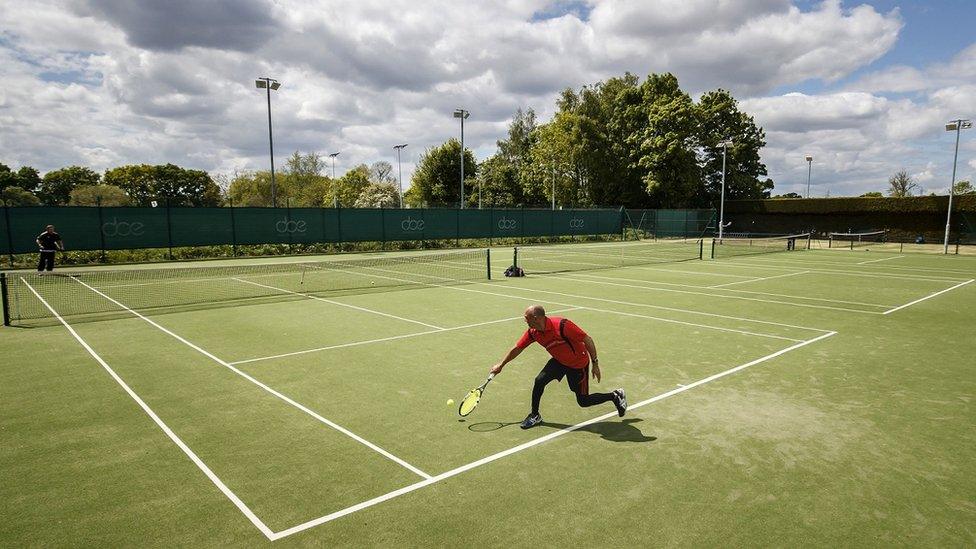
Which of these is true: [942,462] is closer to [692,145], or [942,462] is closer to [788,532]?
[788,532]

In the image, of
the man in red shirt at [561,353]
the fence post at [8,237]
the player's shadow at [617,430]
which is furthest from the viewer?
the fence post at [8,237]

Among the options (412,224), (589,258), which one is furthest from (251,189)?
(589,258)

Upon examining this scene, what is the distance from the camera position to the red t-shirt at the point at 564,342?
6227 millimetres

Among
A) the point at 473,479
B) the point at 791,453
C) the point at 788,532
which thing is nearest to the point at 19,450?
the point at 473,479

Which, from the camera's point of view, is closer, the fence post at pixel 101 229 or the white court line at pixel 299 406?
the white court line at pixel 299 406

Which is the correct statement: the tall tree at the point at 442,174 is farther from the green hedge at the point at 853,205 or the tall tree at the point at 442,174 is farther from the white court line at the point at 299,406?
the white court line at the point at 299,406

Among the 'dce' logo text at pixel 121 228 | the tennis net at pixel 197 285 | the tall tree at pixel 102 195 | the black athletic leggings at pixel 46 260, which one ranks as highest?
the tall tree at pixel 102 195

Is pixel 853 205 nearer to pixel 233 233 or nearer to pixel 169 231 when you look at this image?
pixel 233 233

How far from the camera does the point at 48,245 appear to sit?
2055 centimetres

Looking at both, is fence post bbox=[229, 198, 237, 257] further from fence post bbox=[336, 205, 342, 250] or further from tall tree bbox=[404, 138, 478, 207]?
tall tree bbox=[404, 138, 478, 207]

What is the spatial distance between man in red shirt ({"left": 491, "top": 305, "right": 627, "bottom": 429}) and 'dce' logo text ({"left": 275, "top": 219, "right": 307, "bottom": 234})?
1150 inches

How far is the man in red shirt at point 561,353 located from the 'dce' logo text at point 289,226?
95.8 ft

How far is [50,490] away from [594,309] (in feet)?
38.6

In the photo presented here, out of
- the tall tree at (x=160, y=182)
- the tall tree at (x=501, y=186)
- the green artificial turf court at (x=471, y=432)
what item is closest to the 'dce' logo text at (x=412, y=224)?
the green artificial turf court at (x=471, y=432)
